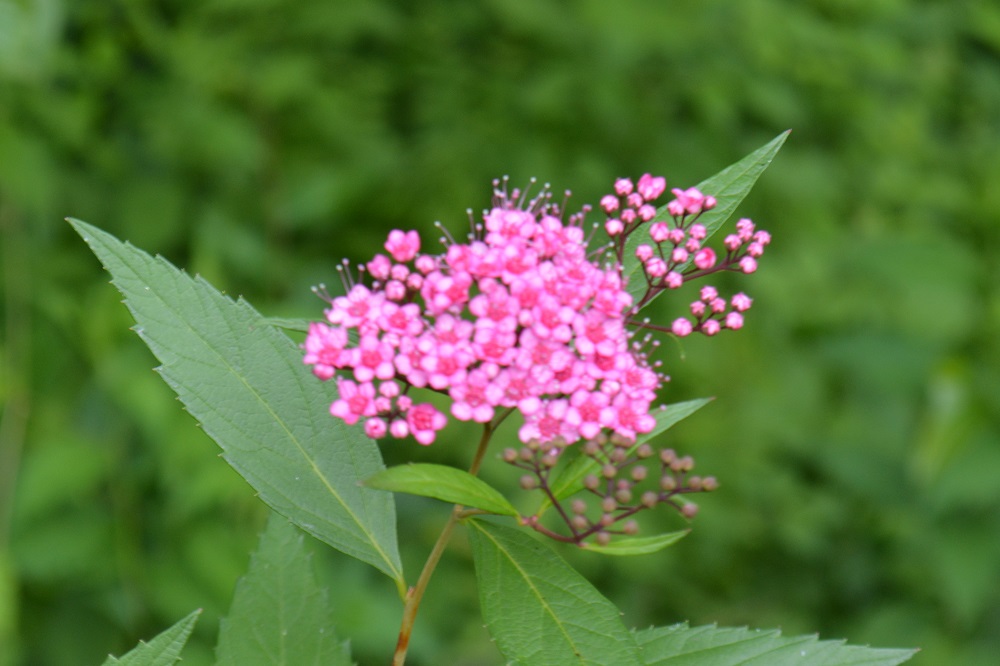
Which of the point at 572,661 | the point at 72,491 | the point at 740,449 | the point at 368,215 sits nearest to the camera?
the point at 572,661

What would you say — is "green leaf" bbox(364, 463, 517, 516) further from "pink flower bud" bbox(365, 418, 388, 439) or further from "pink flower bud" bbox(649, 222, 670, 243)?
"pink flower bud" bbox(649, 222, 670, 243)

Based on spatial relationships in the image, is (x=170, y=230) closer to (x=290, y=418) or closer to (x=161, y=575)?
(x=161, y=575)

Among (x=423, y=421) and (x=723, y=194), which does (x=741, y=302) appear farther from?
(x=423, y=421)

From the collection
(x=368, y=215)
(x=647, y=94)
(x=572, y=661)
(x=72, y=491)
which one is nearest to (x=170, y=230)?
(x=368, y=215)

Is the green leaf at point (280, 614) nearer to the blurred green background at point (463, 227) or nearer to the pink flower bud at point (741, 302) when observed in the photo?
the pink flower bud at point (741, 302)

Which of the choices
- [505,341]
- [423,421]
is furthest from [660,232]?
[423,421]

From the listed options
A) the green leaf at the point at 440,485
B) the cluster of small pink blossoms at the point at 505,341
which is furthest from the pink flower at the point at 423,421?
the green leaf at the point at 440,485
